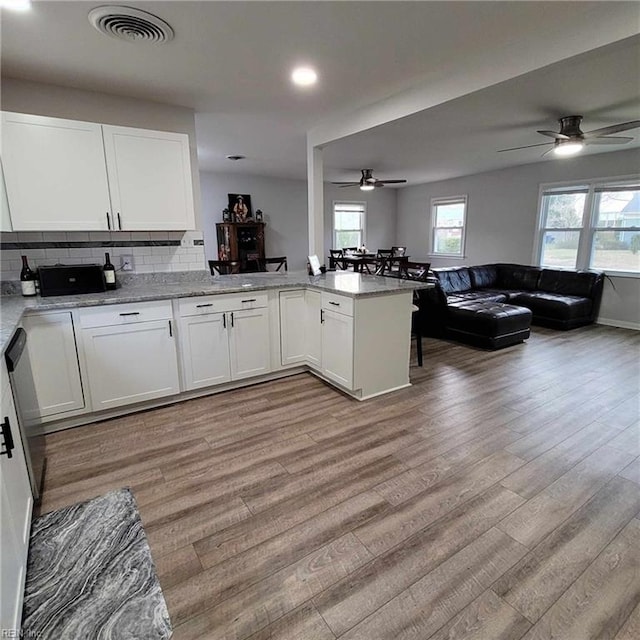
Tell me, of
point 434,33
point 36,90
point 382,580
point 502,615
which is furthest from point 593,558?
point 36,90

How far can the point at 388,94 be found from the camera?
3.04 meters

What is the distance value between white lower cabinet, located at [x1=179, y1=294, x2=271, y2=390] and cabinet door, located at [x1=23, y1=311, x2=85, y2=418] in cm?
74

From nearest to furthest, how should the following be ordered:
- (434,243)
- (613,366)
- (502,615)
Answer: (502,615), (613,366), (434,243)

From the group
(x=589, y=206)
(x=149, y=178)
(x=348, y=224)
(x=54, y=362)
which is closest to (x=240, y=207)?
(x=348, y=224)

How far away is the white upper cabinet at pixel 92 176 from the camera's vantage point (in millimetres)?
2465

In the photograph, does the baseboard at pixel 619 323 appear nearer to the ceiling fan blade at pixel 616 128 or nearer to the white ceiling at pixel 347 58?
the white ceiling at pixel 347 58

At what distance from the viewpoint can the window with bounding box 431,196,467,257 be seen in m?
7.84

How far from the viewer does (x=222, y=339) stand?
3.12 metres

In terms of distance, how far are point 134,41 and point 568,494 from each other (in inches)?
140

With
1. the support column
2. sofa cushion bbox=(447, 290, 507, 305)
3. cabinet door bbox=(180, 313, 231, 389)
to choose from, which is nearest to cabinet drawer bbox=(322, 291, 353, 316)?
cabinet door bbox=(180, 313, 231, 389)

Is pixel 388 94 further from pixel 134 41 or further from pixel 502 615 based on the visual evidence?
pixel 502 615

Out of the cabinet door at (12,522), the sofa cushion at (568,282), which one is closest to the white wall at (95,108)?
the cabinet door at (12,522)

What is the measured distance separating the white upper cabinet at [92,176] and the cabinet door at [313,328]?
1.24m

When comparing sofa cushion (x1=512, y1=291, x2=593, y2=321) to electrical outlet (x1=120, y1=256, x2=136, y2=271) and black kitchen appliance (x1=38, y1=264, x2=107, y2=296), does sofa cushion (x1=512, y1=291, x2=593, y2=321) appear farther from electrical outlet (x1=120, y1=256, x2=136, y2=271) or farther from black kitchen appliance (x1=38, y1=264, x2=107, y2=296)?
black kitchen appliance (x1=38, y1=264, x2=107, y2=296)
